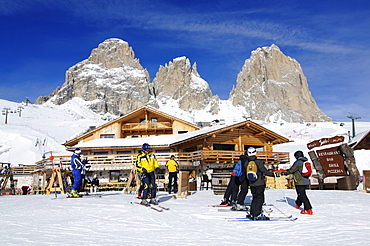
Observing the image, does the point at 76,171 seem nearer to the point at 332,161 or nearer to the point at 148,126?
the point at 332,161

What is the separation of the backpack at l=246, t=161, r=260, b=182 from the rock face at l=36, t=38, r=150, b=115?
161081mm

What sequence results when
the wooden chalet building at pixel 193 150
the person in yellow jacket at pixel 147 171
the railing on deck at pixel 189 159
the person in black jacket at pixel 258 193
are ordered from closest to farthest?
the person in black jacket at pixel 258 193
the person in yellow jacket at pixel 147 171
the railing on deck at pixel 189 159
the wooden chalet building at pixel 193 150

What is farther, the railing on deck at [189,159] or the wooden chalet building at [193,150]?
the wooden chalet building at [193,150]

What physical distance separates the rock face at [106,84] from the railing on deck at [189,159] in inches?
5539

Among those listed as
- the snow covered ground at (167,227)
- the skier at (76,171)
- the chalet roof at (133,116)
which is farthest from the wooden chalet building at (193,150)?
the snow covered ground at (167,227)

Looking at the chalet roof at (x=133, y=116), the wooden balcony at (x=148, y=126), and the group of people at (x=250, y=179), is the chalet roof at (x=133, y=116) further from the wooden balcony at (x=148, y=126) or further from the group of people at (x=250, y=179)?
the group of people at (x=250, y=179)

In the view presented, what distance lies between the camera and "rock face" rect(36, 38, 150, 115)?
170 meters

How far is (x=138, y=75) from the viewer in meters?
192

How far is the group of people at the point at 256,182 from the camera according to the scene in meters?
6.62

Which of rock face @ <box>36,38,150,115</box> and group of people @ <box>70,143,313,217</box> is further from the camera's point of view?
rock face @ <box>36,38,150,115</box>

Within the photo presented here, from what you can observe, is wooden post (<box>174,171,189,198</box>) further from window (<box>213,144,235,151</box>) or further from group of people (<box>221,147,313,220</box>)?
window (<box>213,144,235,151</box>)

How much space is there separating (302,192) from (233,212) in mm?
1654

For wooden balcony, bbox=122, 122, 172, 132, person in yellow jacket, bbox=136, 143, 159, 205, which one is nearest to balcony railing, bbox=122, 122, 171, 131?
wooden balcony, bbox=122, 122, 172, 132

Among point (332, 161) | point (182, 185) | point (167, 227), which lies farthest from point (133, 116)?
point (167, 227)
